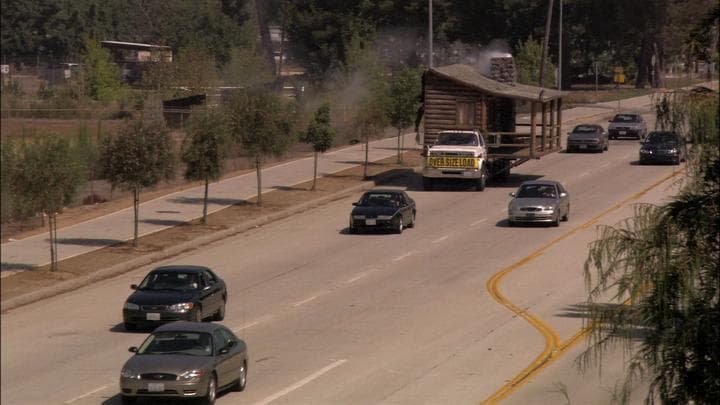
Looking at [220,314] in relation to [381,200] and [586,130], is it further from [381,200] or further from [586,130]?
[586,130]

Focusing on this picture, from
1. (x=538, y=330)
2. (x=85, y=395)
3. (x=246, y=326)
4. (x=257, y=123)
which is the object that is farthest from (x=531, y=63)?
(x=85, y=395)

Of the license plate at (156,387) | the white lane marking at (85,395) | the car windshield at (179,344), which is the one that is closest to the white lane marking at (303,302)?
the white lane marking at (85,395)

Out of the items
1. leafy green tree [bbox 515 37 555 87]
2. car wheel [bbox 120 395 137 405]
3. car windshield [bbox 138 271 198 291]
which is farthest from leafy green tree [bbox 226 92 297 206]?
leafy green tree [bbox 515 37 555 87]

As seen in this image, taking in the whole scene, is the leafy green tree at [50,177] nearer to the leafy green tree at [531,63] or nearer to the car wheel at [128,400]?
the car wheel at [128,400]

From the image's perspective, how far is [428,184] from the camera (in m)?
51.2

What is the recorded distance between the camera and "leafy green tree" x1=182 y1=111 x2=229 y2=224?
40.1m

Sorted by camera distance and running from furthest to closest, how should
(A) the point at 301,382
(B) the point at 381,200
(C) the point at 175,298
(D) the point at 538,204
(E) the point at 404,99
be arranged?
(E) the point at 404,99, (D) the point at 538,204, (B) the point at 381,200, (C) the point at 175,298, (A) the point at 301,382

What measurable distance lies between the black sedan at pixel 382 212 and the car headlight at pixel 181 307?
49.1 ft

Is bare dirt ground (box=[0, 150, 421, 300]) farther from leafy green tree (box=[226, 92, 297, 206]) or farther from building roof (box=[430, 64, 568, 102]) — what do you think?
building roof (box=[430, 64, 568, 102])

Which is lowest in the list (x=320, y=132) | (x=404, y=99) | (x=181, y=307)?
(x=181, y=307)

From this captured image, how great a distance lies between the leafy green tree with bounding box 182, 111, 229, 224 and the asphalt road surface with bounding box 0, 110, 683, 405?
2.42 m

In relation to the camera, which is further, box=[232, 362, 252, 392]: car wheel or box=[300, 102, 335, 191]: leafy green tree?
→ box=[300, 102, 335, 191]: leafy green tree

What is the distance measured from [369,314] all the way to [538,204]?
1442 centimetres

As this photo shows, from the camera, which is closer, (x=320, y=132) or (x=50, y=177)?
(x=50, y=177)
